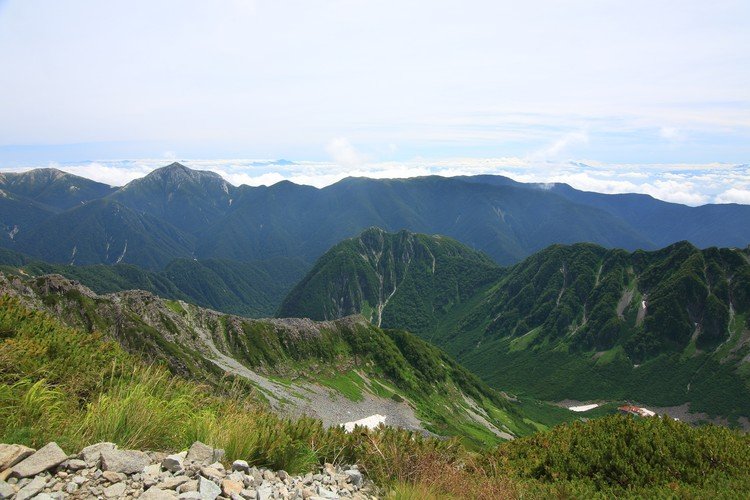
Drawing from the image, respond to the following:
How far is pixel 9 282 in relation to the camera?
7756cm

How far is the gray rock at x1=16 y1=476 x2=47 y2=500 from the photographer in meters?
6.34

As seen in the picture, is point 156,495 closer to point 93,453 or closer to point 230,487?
point 230,487

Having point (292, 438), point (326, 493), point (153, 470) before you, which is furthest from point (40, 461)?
point (292, 438)

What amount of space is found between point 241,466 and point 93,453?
2573 millimetres

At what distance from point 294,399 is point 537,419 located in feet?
464

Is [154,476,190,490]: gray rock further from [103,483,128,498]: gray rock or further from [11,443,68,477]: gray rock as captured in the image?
[11,443,68,477]: gray rock

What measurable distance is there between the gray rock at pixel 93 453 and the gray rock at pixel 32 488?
741 millimetres

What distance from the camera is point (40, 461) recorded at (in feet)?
23.1

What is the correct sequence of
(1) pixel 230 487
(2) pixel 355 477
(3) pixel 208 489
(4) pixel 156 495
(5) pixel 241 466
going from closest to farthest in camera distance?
(4) pixel 156 495
(3) pixel 208 489
(1) pixel 230 487
(5) pixel 241 466
(2) pixel 355 477

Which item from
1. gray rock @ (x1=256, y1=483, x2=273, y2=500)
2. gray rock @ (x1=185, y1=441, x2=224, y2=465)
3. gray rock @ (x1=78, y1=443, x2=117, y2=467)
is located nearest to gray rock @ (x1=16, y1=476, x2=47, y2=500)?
gray rock @ (x1=78, y1=443, x2=117, y2=467)

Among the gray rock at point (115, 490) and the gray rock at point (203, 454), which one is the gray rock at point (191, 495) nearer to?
the gray rock at point (115, 490)

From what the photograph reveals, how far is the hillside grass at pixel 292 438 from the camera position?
889 centimetres

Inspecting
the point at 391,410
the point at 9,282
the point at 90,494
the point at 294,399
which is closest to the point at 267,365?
the point at 294,399

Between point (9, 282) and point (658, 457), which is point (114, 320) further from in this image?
point (658, 457)
